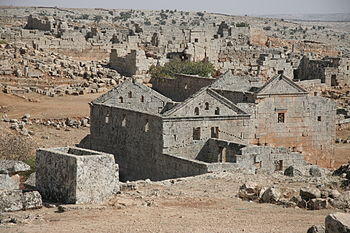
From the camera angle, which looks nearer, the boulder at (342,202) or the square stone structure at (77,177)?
the boulder at (342,202)

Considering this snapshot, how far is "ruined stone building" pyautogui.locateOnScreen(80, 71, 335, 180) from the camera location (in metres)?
24.7

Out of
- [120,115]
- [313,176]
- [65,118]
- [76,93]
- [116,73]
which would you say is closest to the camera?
[313,176]

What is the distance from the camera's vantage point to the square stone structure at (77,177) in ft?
56.6

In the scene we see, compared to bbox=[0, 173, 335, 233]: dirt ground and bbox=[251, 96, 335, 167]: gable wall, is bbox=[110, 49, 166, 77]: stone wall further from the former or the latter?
bbox=[0, 173, 335, 233]: dirt ground

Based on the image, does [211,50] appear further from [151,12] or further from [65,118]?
[151,12]

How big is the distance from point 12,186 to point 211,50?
37826mm

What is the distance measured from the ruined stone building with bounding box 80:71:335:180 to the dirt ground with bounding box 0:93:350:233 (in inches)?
105

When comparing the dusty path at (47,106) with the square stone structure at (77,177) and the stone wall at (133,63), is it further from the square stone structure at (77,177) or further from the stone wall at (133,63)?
the square stone structure at (77,177)

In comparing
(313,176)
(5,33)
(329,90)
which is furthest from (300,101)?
(5,33)

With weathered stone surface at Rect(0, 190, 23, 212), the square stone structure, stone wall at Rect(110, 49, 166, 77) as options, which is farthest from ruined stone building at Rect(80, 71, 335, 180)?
stone wall at Rect(110, 49, 166, 77)

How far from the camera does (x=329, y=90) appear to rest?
4931 centimetres

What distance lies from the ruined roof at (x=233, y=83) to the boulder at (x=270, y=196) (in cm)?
1390

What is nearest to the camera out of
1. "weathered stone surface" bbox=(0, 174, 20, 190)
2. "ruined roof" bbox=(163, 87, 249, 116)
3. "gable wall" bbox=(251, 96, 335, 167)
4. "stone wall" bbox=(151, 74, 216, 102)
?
"weathered stone surface" bbox=(0, 174, 20, 190)

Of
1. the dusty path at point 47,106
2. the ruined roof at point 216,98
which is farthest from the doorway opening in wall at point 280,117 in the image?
the dusty path at point 47,106
